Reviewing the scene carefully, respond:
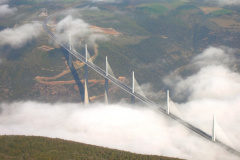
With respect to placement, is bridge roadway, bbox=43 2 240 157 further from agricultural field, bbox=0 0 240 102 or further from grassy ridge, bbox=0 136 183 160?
grassy ridge, bbox=0 136 183 160

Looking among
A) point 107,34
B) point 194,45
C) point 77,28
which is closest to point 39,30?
point 77,28

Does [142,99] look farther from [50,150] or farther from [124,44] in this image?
[124,44]

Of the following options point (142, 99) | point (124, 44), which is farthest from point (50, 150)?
point (124, 44)

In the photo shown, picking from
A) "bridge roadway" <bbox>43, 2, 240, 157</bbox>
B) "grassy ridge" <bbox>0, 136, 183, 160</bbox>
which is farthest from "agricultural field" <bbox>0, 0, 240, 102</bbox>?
"grassy ridge" <bbox>0, 136, 183, 160</bbox>

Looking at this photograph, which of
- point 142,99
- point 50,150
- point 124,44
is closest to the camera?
point 50,150

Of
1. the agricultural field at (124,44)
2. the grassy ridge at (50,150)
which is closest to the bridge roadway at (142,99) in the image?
the agricultural field at (124,44)

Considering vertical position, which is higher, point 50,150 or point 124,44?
point 50,150

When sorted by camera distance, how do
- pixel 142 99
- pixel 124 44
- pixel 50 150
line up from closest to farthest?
pixel 50 150 < pixel 142 99 < pixel 124 44

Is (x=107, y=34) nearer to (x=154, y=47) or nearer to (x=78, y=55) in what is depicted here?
(x=154, y=47)

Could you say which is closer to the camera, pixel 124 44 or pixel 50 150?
pixel 50 150
